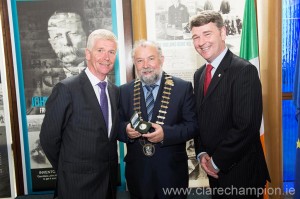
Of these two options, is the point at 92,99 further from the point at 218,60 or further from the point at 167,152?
the point at 218,60

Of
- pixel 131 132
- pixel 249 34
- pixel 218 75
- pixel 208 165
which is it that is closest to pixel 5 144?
pixel 131 132

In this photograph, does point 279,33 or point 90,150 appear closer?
point 90,150

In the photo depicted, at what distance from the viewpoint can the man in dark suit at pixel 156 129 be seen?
2.01 metres

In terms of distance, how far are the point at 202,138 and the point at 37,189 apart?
279 cm

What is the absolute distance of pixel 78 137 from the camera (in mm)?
1882

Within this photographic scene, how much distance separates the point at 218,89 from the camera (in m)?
1.87

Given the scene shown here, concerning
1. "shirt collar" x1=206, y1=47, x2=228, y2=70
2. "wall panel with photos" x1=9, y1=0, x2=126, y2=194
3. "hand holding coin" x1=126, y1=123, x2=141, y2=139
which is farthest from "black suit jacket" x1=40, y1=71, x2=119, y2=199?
"wall panel with photos" x1=9, y1=0, x2=126, y2=194

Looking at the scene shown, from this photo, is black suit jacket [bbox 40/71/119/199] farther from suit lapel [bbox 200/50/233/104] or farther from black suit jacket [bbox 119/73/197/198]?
suit lapel [bbox 200/50/233/104]

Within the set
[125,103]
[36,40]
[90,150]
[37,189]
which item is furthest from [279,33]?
[37,189]

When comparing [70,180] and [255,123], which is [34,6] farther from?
[255,123]

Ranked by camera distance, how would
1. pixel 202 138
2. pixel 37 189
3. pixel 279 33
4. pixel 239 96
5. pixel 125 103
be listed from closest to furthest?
pixel 239 96 → pixel 202 138 → pixel 125 103 → pixel 279 33 → pixel 37 189

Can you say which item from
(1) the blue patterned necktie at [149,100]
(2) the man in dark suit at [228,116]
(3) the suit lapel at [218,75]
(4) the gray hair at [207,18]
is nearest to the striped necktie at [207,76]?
(2) the man in dark suit at [228,116]

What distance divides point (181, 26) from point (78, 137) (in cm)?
217

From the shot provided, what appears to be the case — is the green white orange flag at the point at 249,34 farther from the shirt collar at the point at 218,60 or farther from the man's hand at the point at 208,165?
the man's hand at the point at 208,165
